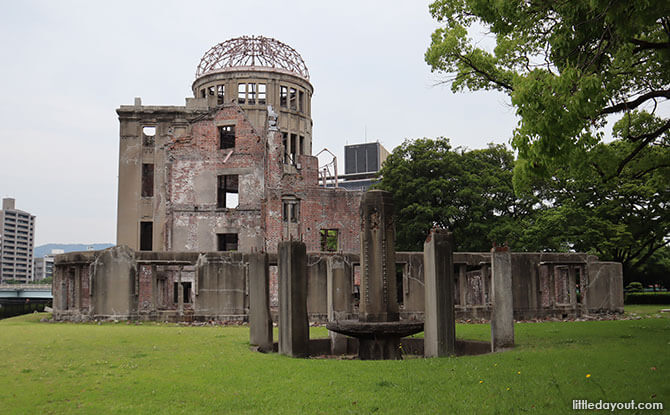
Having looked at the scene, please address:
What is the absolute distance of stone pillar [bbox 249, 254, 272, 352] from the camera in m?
13.1

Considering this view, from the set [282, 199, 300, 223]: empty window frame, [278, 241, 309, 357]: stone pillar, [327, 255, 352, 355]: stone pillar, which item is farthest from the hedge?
[278, 241, 309, 357]: stone pillar

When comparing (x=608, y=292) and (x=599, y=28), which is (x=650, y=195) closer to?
(x=608, y=292)

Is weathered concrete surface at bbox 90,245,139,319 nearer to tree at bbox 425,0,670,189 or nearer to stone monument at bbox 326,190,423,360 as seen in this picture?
stone monument at bbox 326,190,423,360

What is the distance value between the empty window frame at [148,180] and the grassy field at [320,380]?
93.6ft

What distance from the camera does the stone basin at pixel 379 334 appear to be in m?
11.5

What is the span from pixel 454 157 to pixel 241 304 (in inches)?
808

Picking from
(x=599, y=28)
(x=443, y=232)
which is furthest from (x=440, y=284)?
(x=599, y=28)

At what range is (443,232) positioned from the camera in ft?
37.3

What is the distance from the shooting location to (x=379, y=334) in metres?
11.6

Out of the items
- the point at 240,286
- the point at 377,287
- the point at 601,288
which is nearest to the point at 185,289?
the point at 240,286

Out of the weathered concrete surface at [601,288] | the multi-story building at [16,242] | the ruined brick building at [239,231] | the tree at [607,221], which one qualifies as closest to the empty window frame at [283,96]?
the ruined brick building at [239,231]

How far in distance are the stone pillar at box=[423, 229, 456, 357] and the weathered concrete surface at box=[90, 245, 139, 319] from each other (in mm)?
13593

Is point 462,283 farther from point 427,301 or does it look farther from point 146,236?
point 146,236

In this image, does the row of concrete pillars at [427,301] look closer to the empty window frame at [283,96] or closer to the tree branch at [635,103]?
the tree branch at [635,103]
